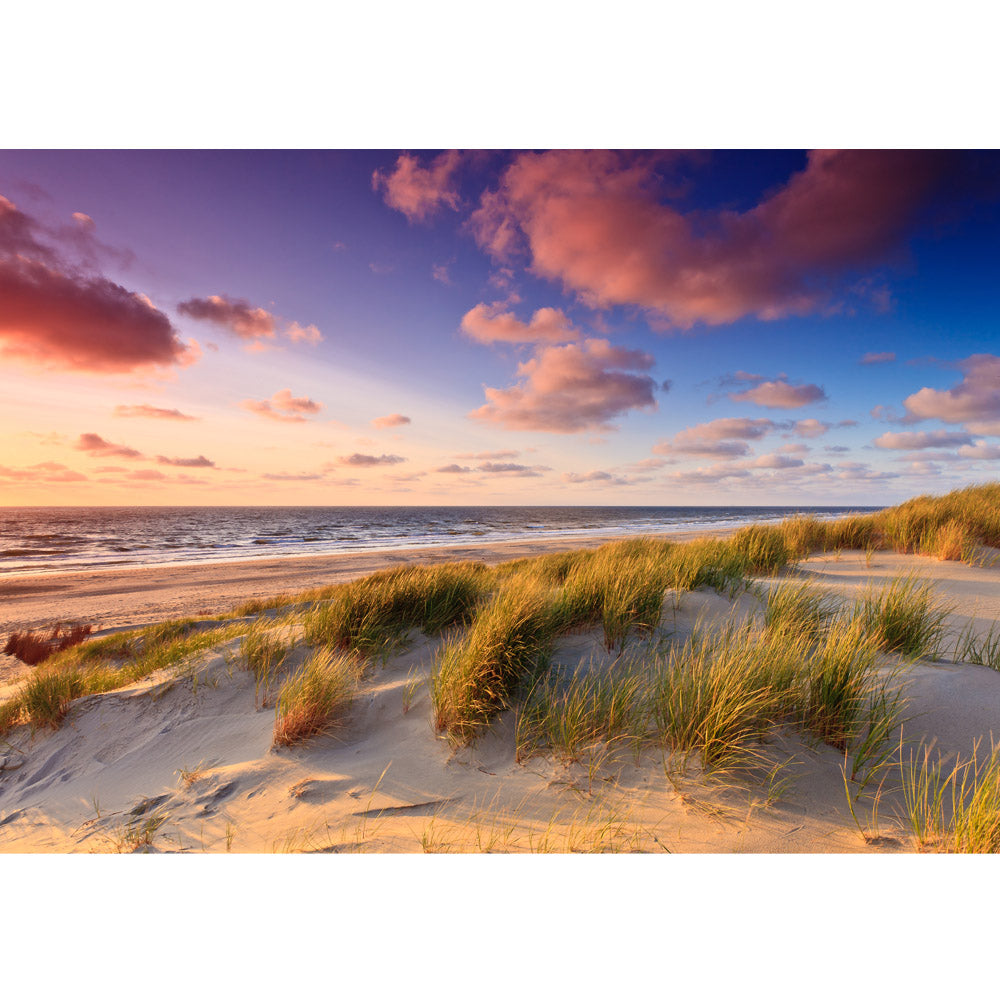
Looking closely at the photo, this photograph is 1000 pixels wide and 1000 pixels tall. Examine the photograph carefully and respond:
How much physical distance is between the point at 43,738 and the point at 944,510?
1338 cm

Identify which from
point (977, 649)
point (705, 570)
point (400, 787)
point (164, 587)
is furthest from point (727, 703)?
point (164, 587)

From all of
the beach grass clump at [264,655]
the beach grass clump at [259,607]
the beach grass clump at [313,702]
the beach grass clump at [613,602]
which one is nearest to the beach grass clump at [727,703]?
the beach grass clump at [613,602]

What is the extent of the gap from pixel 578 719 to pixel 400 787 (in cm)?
113

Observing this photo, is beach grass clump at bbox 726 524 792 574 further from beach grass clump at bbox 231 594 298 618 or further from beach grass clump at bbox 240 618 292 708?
beach grass clump at bbox 231 594 298 618

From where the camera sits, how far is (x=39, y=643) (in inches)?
351

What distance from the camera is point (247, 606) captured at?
10.9 meters

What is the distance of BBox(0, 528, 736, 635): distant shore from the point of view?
11930 mm

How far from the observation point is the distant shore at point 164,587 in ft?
39.1

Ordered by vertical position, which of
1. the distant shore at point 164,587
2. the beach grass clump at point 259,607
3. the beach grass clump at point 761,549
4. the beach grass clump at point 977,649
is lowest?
the distant shore at point 164,587

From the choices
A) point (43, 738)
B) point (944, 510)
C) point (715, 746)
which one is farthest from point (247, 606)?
point (944, 510)

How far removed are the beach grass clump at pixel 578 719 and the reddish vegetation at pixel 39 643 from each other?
971 centimetres

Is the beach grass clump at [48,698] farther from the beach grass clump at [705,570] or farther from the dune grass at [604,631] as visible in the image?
the beach grass clump at [705,570]

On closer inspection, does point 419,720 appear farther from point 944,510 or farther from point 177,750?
point 944,510

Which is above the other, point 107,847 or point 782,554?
point 782,554
